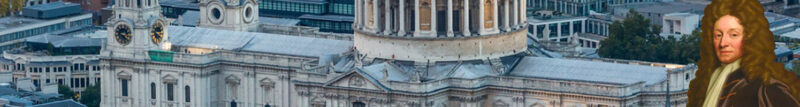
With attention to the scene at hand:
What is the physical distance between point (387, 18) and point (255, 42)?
20020 mm

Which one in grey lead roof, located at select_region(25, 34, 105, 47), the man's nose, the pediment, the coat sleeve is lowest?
grey lead roof, located at select_region(25, 34, 105, 47)

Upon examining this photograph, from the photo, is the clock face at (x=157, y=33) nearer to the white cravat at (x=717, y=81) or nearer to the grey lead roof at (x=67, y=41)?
the grey lead roof at (x=67, y=41)

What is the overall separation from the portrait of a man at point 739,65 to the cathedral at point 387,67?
289 ft

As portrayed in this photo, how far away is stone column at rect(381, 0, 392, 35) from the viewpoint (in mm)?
115031

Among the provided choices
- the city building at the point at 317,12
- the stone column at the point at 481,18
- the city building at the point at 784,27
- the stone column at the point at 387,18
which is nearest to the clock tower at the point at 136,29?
the stone column at the point at 387,18

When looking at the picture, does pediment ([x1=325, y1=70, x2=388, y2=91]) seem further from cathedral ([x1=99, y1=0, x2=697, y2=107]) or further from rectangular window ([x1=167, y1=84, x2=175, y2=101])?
rectangular window ([x1=167, y1=84, x2=175, y2=101])

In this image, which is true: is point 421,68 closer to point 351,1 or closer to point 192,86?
point 192,86

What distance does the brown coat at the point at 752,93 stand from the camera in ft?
70.0

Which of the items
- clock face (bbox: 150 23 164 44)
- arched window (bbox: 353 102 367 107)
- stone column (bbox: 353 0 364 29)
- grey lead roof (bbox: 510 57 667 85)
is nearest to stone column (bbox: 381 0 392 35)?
stone column (bbox: 353 0 364 29)

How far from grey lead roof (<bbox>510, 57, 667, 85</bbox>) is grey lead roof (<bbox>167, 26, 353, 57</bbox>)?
16.2 m

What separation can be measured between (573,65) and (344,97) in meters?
14.6

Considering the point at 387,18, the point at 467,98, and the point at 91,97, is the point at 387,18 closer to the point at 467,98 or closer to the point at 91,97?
the point at 467,98

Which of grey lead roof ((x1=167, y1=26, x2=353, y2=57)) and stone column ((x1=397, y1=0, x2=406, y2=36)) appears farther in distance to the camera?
grey lead roof ((x1=167, y1=26, x2=353, y2=57))

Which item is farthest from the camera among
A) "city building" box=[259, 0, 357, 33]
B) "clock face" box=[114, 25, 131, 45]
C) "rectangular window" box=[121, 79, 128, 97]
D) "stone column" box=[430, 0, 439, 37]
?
"city building" box=[259, 0, 357, 33]
